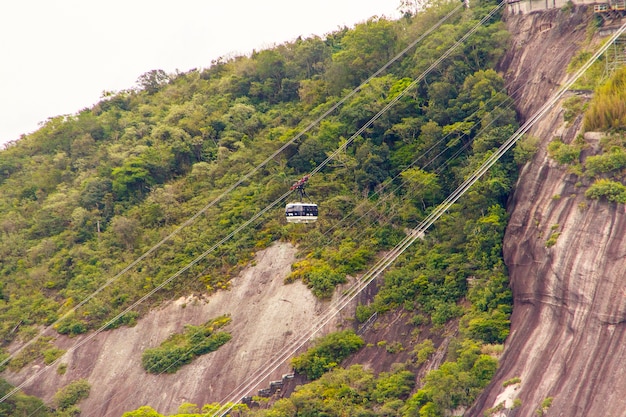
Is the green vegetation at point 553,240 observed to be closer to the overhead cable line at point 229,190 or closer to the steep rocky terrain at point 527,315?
the steep rocky terrain at point 527,315

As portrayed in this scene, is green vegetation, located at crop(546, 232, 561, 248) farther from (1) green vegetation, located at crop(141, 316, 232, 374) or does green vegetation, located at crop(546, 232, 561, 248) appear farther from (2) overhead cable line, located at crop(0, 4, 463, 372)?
(2) overhead cable line, located at crop(0, 4, 463, 372)

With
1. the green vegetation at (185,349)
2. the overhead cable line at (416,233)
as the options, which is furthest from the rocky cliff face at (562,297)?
the green vegetation at (185,349)

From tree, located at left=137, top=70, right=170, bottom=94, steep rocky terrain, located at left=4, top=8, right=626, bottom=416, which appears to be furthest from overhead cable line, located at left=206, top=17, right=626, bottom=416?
tree, located at left=137, top=70, right=170, bottom=94

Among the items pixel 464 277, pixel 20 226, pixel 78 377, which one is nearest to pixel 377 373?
pixel 464 277

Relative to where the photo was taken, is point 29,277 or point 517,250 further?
point 29,277

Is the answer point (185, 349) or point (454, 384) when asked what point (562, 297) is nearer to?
point (454, 384)

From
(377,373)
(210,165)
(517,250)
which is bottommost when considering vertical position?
(377,373)

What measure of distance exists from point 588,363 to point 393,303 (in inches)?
534

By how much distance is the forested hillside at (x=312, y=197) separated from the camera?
44625 mm

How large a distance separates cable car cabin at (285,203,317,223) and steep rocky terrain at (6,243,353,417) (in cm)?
301

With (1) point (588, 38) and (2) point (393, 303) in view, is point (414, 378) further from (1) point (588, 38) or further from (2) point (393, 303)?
(1) point (588, 38)

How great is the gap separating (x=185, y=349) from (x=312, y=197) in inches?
507

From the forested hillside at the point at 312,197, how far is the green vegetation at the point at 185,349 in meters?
0.98

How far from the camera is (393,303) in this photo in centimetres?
4778
